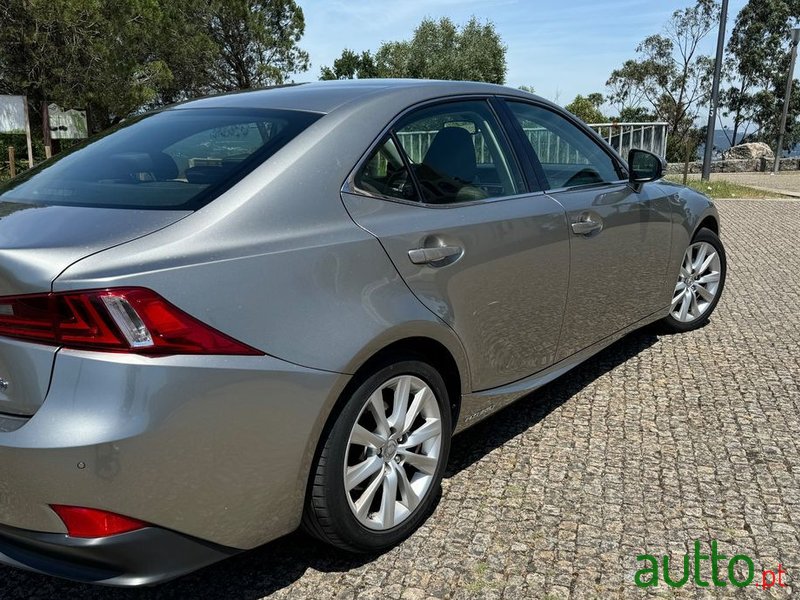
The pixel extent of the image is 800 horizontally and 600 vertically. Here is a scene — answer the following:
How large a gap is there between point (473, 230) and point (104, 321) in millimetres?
1435

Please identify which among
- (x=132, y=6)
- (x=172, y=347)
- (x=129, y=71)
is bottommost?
(x=172, y=347)

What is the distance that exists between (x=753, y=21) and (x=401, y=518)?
5379cm

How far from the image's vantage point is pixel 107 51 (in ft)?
75.4

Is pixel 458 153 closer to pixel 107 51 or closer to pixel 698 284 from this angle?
pixel 698 284

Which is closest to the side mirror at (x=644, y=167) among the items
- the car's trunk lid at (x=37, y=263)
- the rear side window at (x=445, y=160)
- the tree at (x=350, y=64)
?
the rear side window at (x=445, y=160)

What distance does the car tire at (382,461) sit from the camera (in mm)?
2311

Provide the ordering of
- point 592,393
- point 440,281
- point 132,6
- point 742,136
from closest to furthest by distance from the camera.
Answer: point 440,281, point 592,393, point 132,6, point 742,136

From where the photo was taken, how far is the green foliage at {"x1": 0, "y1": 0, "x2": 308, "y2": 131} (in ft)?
70.9

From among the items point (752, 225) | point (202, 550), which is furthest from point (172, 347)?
point (752, 225)

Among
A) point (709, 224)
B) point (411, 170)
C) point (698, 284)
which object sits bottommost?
point (698, 284)

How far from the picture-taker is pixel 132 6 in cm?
2420

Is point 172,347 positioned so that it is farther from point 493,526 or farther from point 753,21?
point 753,21

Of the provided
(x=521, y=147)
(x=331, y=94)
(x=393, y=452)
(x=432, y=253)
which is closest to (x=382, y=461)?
(x=393, y=452)

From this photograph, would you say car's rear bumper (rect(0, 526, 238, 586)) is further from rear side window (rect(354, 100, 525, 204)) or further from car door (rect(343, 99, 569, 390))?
rear side window (rect(354, 100, 525, 204))
